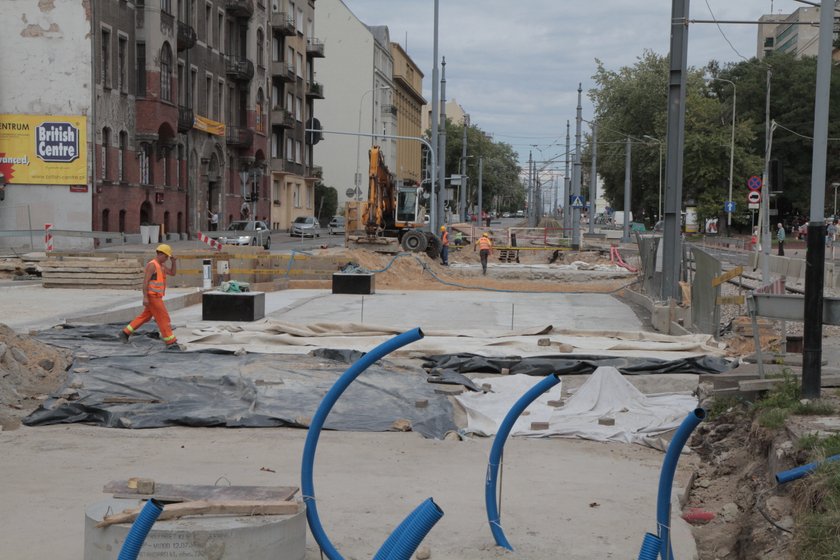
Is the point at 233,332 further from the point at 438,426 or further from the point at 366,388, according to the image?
the point at 438,426

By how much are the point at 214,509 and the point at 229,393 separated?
601 centimetres

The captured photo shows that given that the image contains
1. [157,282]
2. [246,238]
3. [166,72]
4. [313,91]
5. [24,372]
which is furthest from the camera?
[313,91]

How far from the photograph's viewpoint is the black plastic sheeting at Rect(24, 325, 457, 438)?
1066 cm

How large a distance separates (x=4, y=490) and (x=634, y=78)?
9206cm

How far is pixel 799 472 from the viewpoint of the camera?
601 centimetres

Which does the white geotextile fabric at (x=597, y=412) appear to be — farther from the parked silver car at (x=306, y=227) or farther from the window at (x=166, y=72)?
the parked silver car at (x=306, y=227)

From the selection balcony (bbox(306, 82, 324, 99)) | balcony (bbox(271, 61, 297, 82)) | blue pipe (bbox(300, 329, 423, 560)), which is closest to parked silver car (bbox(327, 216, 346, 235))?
balcony (bbox(306, 82, 324, 99))

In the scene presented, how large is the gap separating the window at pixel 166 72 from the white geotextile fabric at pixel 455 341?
3532cm

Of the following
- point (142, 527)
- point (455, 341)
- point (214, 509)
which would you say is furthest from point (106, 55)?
point (142, 527)

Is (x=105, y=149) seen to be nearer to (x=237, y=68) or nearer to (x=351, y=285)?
(x=237, y=68)

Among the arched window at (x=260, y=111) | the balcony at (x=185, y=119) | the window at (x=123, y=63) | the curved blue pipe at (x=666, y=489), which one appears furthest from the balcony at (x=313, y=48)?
the curved blue pipe at (x=666, y=489)

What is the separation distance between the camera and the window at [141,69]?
49594 millimetres

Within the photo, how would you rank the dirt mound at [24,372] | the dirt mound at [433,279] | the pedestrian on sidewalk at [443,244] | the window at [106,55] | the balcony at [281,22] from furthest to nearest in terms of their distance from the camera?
the balcony at [281,22] < the window at [106,55] < the pedestrian on sidewalk at [443,244] < the dirt mound at [433,279] < the dirt mound at [24,372]

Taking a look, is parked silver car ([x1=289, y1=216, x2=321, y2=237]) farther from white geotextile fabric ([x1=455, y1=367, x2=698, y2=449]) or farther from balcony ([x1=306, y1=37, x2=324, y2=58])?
white geotextile fabric ([x1=455, y1=367, x2=698, y2=449])
